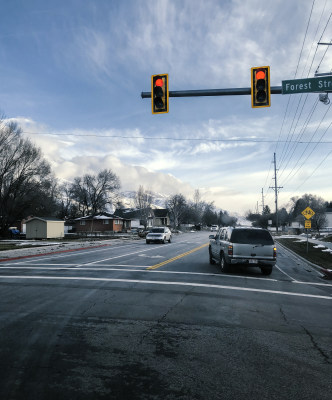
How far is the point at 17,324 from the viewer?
556 cm

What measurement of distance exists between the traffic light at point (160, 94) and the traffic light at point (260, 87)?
2550 millimetres

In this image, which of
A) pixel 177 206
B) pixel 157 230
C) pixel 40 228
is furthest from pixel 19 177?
pixel 177 206

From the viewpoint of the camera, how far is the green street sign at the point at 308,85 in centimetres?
946

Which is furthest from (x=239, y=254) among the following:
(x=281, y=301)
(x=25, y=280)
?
(x=25, y=280)

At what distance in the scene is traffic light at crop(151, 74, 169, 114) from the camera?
987cm

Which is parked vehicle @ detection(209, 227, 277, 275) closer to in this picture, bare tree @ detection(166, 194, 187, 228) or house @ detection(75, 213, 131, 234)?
house @ detection(75, 213, 131, 234)

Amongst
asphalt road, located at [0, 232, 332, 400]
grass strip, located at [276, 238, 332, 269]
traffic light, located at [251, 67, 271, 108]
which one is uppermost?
traffic light, located at [251, 67, 271, 108]

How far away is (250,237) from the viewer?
12.5 meters

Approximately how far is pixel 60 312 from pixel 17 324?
959mm

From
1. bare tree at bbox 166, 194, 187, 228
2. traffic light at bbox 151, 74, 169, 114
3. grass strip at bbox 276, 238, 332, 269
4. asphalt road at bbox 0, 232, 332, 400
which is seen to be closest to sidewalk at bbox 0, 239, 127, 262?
asphalt road at bbox 0, 232, 332, 400

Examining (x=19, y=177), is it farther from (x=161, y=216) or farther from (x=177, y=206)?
(x=161, y=216)

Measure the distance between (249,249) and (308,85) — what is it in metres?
5.96

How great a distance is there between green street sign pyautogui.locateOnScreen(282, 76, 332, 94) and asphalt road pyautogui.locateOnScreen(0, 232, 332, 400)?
5.81 meters

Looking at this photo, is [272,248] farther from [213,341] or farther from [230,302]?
[213,341]
